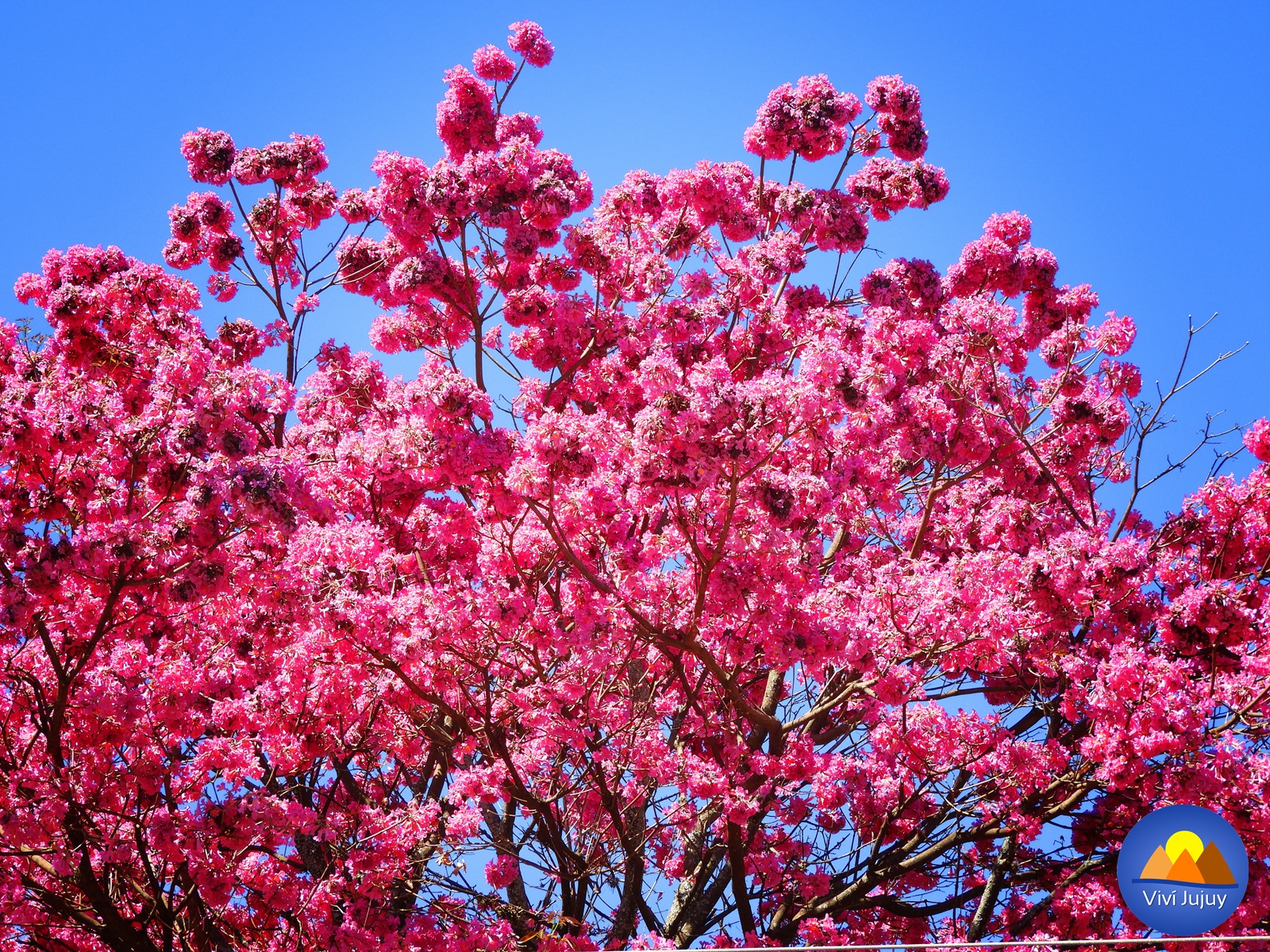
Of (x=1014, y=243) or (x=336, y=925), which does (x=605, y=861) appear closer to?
(x=336, y=925)

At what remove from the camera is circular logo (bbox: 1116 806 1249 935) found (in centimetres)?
819

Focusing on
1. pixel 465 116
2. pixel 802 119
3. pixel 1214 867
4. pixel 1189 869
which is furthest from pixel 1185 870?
pixel 465 116

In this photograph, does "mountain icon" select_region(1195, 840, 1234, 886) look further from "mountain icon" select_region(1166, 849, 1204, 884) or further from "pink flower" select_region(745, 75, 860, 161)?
"pink flower" select_region(745, 75, 860, 161)

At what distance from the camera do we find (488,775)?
8.30 metres

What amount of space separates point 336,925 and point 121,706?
251 centimetres

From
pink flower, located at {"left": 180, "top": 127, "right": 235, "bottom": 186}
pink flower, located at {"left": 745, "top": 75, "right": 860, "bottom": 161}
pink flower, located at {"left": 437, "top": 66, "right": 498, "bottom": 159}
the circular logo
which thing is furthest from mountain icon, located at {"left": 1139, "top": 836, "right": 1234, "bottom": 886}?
pink flower, located at {"left": 180, "top": 127, "right": 235, "bottom": 186}

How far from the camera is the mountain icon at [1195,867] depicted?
322 inches

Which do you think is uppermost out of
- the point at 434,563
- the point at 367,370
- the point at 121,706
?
the point at 367,370

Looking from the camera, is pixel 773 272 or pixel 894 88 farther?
pixel 894 88

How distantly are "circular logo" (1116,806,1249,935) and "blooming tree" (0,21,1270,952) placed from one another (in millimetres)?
207

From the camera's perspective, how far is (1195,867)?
326 inches

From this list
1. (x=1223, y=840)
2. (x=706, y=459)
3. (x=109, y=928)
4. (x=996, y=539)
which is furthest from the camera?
(x=996, y=539)

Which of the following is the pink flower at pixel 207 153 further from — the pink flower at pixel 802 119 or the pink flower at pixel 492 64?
the pink flower at pixel 802 119

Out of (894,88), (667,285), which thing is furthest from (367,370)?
(894,88)
